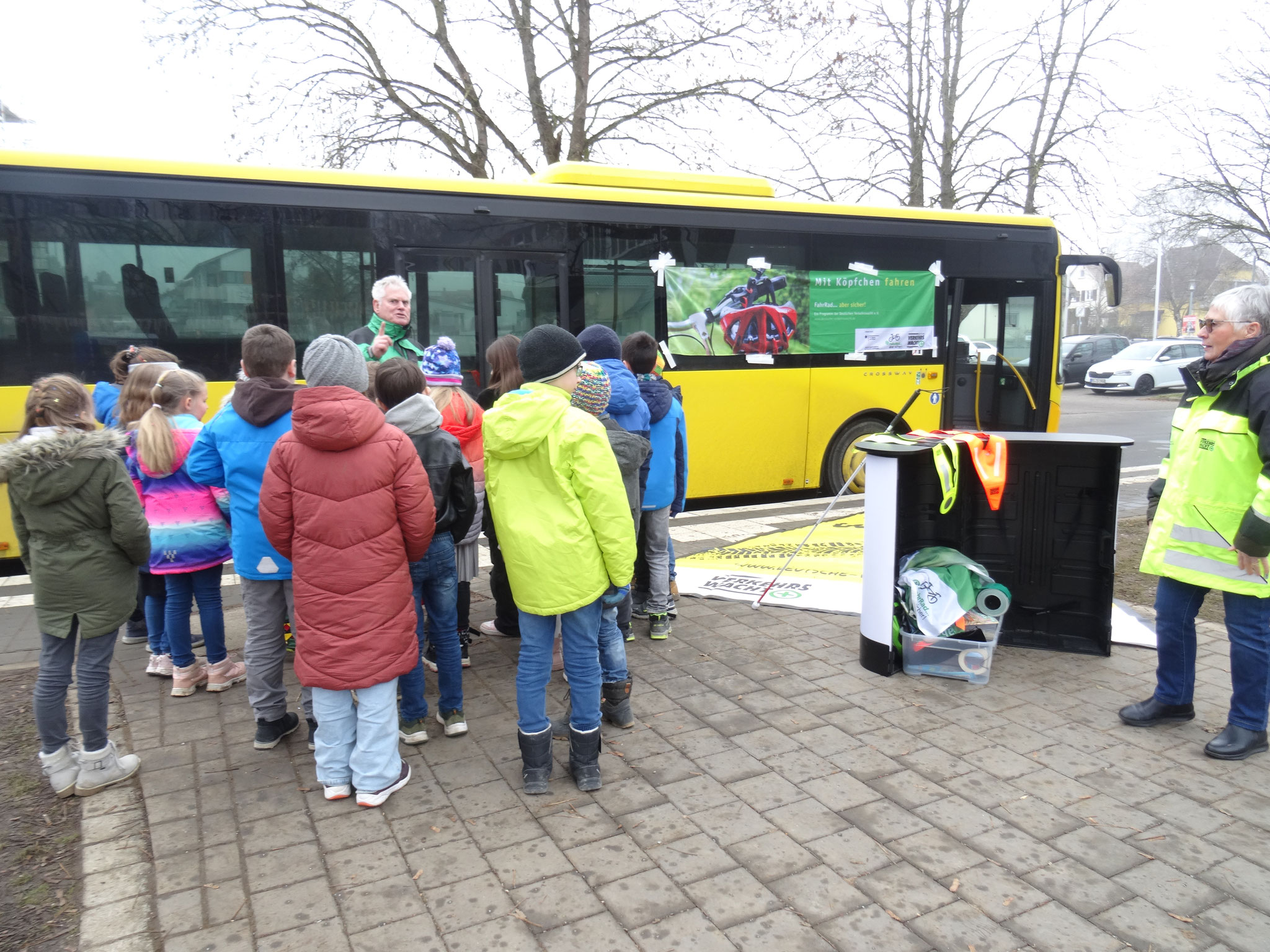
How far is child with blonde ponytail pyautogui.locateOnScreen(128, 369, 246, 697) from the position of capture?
4.20 metres

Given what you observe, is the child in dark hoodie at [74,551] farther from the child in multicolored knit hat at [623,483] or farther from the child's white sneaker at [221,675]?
the child in multicolored knit hat at [623,483]

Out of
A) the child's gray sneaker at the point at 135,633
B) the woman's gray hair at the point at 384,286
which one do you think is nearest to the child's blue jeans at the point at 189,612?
the child's gray sneaker at the point at 135,633

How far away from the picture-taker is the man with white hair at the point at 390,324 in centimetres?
514

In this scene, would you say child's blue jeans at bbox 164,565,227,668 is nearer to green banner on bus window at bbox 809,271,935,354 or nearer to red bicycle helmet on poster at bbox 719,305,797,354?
red bicycle helmet on poster at bbox 719,305,797,354

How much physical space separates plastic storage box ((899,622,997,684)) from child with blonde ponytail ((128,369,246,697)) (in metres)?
3.52

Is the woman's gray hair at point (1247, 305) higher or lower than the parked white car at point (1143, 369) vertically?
higher

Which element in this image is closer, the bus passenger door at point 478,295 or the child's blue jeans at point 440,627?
the child's blue jeans at point 440,627

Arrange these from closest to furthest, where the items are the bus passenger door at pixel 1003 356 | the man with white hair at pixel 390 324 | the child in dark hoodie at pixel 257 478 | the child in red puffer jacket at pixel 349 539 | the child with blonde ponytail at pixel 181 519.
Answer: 1. the child in red puffer jacket at pixel 349 539
2. the child in dark hoodie at pixel 257 478
3. the child with blonde ponytail at pixel 181 519
4. the man with white hair at pixel 390 324
5. the bus passenger door at pixel 1003 356

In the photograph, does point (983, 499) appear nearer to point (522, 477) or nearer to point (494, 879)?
point (522, 477)

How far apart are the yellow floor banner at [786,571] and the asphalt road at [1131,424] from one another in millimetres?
1978

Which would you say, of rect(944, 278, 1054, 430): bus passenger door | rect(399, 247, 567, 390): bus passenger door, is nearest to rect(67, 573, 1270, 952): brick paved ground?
rect(399, 247, 567, 390): bus passenger door

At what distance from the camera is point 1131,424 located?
19172 mm

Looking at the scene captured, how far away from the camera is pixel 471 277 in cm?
792

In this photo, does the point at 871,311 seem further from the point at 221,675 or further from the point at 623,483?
the point at 221,675
